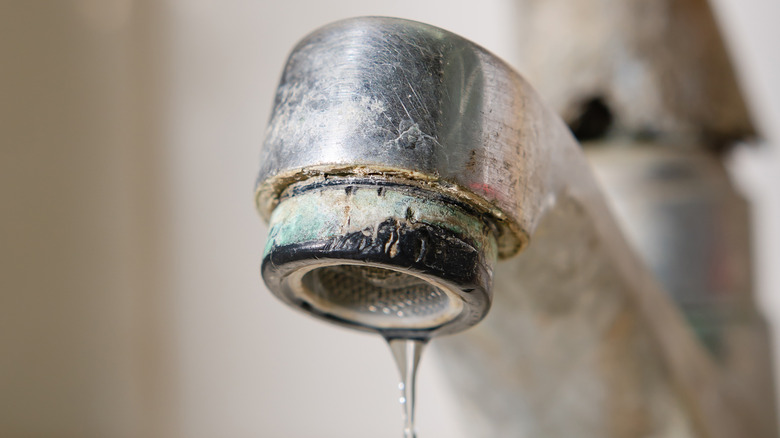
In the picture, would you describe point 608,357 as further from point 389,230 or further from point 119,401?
point 119,401

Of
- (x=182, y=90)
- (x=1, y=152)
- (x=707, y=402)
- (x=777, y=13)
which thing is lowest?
(x=707, y=402)

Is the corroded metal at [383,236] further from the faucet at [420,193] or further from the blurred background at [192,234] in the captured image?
the blurred background at [192,234]

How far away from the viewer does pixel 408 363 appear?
307 millimetres

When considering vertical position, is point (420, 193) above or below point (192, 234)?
below

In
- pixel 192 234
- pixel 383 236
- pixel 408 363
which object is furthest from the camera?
pixel 192 234

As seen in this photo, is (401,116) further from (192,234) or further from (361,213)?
(192,234)

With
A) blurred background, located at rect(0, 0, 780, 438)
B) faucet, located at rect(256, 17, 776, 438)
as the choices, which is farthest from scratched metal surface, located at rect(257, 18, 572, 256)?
blurred background, located at rect(0, 0, 780, 438)

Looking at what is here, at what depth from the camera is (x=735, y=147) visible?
2.05ft

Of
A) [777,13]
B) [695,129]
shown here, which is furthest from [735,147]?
[777,13]

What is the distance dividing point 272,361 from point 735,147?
527 mm

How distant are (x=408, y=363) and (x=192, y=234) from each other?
52 cm

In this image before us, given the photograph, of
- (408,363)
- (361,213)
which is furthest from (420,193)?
(408,363)

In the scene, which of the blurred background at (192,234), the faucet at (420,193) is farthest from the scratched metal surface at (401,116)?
the blurred background at (192,234)

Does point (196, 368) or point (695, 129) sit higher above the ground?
point (695, 129)
